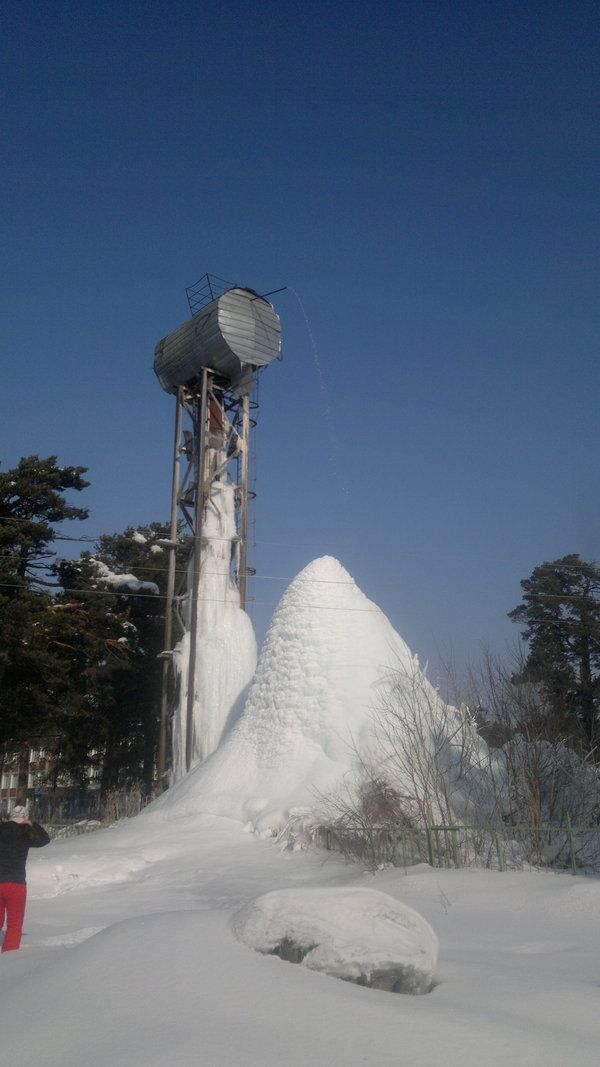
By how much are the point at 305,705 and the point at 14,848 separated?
11372 millimetres

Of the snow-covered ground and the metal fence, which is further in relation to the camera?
the metal fence

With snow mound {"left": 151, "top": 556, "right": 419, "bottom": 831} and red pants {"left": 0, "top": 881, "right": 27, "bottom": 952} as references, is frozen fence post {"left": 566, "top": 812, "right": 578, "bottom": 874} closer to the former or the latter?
snow mound {"left": 151, "top": 556, "right": 419, "bottom": 831}

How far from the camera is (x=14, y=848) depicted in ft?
25.4

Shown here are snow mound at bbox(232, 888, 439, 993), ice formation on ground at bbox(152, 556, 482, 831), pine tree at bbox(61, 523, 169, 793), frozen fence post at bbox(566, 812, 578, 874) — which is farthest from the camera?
pine tree at bbox(61, 523, 169, 793)

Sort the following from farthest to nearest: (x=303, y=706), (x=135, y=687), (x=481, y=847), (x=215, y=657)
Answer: (x=135, y=687), (x=215, y=657), (x=303, y=706), (x=481, y=847)

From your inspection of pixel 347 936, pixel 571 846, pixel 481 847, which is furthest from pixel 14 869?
pixel 571 846

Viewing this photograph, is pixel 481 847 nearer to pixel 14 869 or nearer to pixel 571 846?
pixel 571 846

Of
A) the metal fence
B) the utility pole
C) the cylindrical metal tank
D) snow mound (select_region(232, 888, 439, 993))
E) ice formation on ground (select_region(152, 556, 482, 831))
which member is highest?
the cylindrical metal tank

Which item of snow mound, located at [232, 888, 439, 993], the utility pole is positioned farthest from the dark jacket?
the utility pole

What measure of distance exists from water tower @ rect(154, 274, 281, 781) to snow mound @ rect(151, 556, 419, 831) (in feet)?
27.7

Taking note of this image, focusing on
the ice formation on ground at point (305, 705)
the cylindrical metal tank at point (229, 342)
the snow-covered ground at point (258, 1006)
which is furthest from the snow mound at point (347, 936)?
the cylindrical metal tank at point (229, 342)

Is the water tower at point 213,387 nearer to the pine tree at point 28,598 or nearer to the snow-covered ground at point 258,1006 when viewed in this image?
the pine tree at point 28,598

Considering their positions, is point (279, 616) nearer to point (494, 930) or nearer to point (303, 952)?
point (494, 930)

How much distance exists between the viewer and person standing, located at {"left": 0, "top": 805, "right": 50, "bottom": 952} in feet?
24.2
